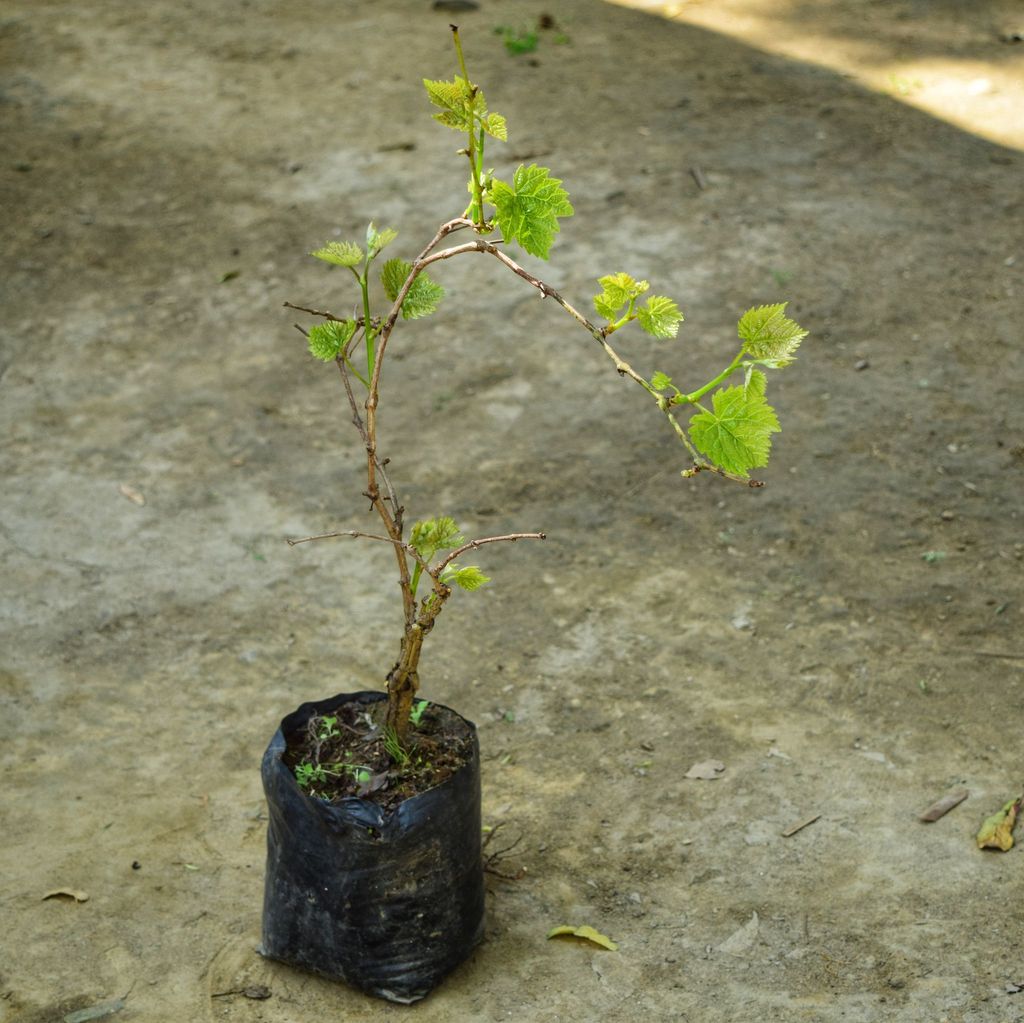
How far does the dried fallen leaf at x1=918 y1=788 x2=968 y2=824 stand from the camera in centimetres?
273

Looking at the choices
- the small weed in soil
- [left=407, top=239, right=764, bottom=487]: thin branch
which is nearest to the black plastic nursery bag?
the small weed in soil

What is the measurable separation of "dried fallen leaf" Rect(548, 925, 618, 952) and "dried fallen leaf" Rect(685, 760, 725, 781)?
A: 1.80 feet

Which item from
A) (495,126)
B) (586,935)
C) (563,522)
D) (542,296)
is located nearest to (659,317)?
(542,296)

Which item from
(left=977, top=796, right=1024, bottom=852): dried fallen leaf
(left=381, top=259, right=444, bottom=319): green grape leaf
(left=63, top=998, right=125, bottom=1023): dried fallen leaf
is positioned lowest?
(left=63, top=998, right=125, bottom=1023): dried fallen leaf

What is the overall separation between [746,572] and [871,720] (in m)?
0.66

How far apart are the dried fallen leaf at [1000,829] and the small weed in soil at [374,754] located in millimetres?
1135

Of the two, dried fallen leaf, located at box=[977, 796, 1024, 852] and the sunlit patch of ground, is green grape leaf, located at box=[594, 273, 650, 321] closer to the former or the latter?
dried fallen leaf, located at box=[977, 796, 1024, 852]

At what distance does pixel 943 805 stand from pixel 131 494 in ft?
8.53

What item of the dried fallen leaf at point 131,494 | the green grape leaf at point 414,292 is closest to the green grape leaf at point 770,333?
the green grape leaf at point 414,292

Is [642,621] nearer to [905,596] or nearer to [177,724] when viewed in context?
[905,596]

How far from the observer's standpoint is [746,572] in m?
3.58

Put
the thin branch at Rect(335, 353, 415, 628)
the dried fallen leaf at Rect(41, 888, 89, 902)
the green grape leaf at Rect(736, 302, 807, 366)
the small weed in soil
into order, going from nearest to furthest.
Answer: the green grape leaf at Rect(736, 302, 807, 366) → the thin branch at Rect(335, 353, 415, 628) → the small weed in soil → the dried fallen leaf at Rect(41, 888, 89, 902)

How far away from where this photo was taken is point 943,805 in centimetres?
276

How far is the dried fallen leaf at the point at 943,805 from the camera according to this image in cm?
273
